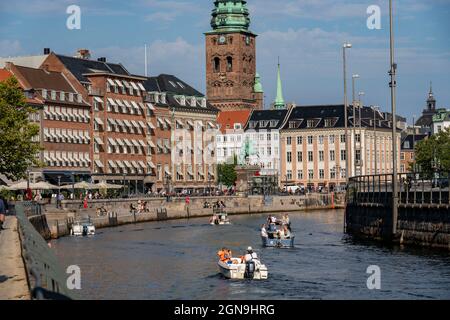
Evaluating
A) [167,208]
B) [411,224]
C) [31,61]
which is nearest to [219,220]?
[167,208]

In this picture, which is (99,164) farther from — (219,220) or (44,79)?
(219,220)

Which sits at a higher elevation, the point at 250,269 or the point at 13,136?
the point at 13,136

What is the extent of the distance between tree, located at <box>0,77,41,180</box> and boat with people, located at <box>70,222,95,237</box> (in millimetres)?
8450

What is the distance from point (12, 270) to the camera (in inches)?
1945

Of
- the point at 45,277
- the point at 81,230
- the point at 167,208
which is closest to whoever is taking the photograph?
the point at 45,277

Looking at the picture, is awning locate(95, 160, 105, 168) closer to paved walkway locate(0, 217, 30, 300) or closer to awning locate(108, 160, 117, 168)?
awning locate(108, 160, 117, 168)

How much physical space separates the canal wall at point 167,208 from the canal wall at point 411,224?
25871 millimetres

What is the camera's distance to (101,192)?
16612cm

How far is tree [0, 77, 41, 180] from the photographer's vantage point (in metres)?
115

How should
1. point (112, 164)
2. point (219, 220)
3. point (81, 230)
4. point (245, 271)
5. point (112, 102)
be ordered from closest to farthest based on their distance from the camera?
point (245, 271), point (81, 230), point (219, 220), point (112, 102), point (112, 164)

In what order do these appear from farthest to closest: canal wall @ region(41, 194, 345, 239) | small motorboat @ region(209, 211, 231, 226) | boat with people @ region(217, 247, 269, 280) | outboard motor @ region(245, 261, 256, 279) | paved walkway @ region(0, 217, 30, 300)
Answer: small motorboat @ region(209, 211, 231, 226) → canal wall @ region(41, 194, 345, 239) → boat with people @ region(217, 247, 269, 280) → outboard motor @ region(245, 261, 256, 279) → paved walkway @ region(0, 217, 30, 300)

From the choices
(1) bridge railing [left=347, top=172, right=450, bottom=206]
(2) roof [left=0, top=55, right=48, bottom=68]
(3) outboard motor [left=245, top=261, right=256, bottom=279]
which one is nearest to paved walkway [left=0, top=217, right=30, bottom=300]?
(3) outboard motor [left=245, top=261, right=256, bottom=279]

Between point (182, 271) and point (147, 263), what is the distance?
6.65 m

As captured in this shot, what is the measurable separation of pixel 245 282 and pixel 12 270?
54.7 ft
